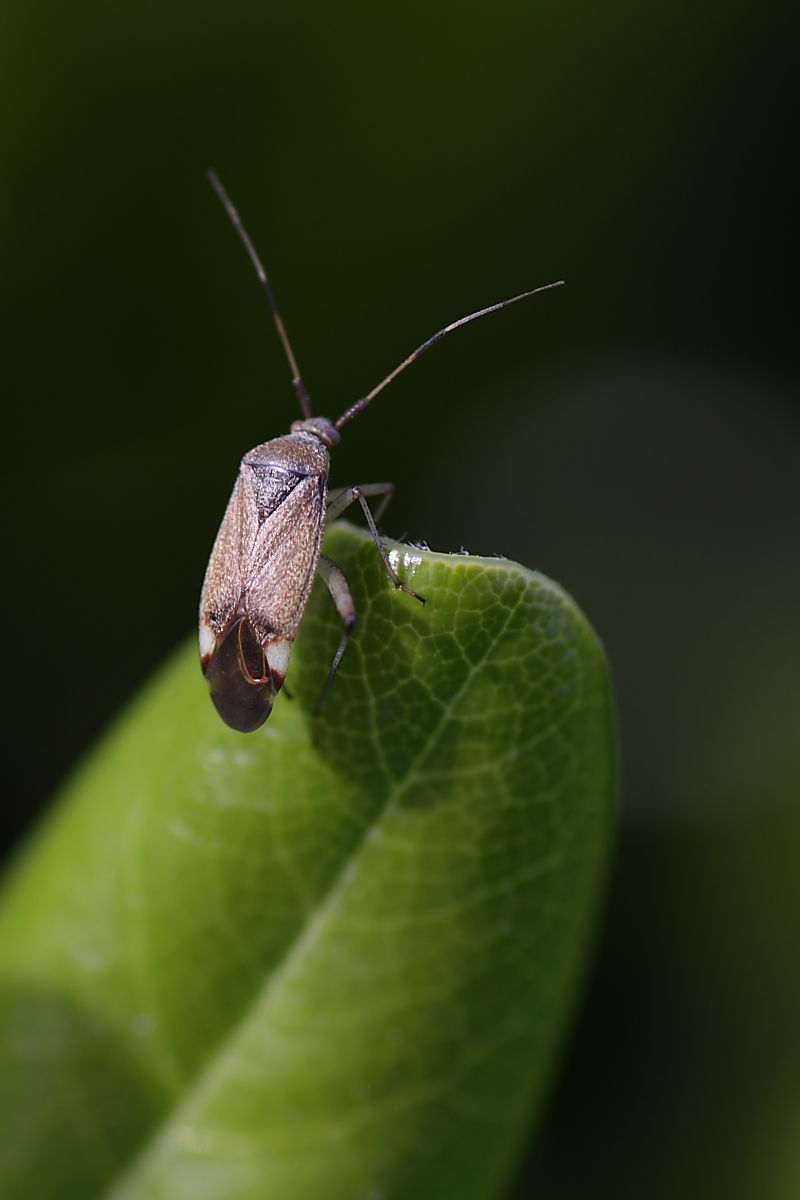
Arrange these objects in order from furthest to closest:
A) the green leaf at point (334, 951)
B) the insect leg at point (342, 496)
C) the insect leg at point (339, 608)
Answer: the insect leg at point (342, 496)
the insect leg at point (339, 608)
the green leaf at point (334, 951)

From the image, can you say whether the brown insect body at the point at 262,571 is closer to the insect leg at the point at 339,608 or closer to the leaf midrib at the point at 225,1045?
the insect leg at the point at 339,608

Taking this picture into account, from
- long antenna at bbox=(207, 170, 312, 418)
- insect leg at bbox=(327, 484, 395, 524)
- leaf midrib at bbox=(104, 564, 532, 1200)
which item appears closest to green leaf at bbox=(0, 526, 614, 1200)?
leaf midrib at bbox=(104, 564, 532, 1200)

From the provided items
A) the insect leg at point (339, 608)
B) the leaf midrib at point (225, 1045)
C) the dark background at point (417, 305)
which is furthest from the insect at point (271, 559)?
the leaf midrib at point (225, 1045)

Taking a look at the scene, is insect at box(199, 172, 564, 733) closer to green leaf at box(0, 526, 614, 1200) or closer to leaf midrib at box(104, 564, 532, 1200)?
green leaf at box(0, 526, 614, 1200)

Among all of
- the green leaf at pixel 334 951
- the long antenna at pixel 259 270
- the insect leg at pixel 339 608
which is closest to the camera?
the green leaf at pixel 334 951

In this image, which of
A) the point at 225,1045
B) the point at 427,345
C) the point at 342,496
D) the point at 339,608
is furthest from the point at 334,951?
the point at 427,345

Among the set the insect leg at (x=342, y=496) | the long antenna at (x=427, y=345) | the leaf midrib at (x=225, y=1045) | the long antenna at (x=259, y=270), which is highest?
the long antenna at (x=259, y=270)

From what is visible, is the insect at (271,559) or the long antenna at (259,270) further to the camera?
the long antenna at (259,270)

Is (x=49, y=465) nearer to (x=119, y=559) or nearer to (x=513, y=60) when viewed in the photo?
(x=119, y=559)
